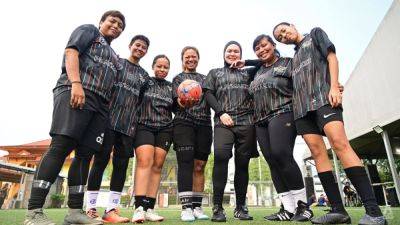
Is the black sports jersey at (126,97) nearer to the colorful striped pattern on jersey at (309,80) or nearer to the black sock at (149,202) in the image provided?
the black sock at (149,202)

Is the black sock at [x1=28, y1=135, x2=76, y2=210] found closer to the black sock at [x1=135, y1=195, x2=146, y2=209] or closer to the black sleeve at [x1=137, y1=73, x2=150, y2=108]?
the black sock at [x1=135, y1=195, x2=146, y2=209]

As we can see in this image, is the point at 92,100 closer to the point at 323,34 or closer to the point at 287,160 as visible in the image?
the point at 287,160

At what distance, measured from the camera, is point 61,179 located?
724 inches

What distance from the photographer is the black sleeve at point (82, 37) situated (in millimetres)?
2561

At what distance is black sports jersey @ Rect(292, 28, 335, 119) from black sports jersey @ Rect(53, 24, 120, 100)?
188cm

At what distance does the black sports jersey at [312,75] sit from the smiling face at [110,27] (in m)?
1.94

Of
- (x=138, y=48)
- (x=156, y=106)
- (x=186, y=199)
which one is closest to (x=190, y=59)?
(x=138, y=48)

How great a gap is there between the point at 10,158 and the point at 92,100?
91.9 feet

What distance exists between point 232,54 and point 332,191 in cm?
206

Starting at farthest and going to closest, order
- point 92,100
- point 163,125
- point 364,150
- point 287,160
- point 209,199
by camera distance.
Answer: point 209,199 → point 364,150 → point 163,125 → point 287,160 → point 92,100

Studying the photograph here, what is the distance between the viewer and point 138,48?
11.8ft

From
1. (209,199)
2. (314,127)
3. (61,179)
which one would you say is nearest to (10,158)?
(61,179)

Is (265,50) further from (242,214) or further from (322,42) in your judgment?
(242,214)

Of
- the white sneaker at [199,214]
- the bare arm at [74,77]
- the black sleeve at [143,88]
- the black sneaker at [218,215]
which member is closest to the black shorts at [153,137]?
the black sleeve at [143,88]
